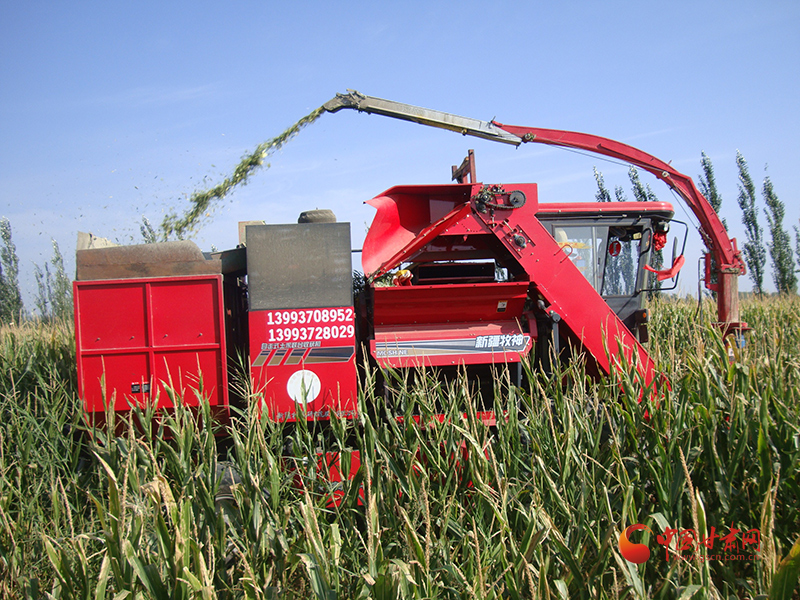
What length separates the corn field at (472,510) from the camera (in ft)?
7.05

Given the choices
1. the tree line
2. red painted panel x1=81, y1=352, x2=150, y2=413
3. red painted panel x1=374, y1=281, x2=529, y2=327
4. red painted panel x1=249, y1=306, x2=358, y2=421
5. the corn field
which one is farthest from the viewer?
the tree line

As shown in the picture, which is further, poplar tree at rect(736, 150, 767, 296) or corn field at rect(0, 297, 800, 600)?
poplar tree at rect(736, 150, 767, 296)

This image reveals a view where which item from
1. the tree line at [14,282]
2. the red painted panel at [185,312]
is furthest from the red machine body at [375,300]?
the tree line at [14,282]

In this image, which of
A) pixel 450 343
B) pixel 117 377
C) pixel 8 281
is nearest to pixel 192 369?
pixel 117 377

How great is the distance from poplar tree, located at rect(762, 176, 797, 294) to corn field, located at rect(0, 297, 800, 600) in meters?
18.9

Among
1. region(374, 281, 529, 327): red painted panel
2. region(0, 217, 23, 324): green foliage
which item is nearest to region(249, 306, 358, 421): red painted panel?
region(374, 281, 529, 327): red painted panel

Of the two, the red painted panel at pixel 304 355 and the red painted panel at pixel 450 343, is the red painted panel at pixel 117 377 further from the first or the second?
the red painted panel at pixel 450 343

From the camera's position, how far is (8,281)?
20.1 meters

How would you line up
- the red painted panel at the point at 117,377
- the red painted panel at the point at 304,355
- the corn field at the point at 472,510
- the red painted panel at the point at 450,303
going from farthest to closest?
1. the red painted panel at the point at 450,303
2. the red painted panel at the point at 304,355
3. the red painted panel at the point at 117,377
4. the corn field at the point at 472,510

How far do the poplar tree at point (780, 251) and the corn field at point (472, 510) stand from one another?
1892 cm

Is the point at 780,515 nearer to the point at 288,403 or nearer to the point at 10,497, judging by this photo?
the point at 288,403

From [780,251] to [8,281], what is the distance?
28.3 meters

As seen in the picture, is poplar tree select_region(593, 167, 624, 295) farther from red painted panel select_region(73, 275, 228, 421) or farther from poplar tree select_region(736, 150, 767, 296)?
poplar tree select_region(736, 150, 767, 296)

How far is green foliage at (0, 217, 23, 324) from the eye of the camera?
741 inches
